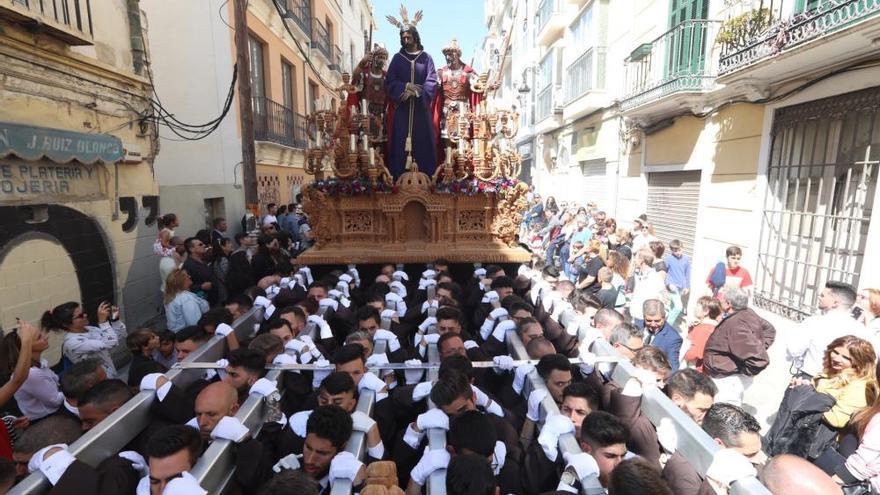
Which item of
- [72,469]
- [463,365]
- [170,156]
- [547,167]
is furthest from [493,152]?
[547,167]

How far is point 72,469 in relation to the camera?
1.81m

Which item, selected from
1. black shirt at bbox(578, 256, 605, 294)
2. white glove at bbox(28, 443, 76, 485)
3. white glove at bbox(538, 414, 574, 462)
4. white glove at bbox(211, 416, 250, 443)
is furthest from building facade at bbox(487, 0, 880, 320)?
white glove at bbox(28, 443, 76, 485)

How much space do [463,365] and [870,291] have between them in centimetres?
354

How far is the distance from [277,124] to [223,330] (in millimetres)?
11235

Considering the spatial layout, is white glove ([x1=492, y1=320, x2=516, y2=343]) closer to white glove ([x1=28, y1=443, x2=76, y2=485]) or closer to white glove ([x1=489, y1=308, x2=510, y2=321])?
white glove ([x1=489, y1=308, x2=510, y2=321])

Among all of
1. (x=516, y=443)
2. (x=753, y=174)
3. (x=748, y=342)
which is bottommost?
(x=516, y=443)

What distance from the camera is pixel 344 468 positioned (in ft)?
6.17

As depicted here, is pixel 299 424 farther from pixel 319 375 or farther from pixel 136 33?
pixel 136 33

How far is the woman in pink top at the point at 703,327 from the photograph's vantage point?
4.12 metres

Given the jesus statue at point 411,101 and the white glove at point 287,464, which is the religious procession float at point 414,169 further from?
the white glove at point 287,464

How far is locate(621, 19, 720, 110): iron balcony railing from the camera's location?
303 inches

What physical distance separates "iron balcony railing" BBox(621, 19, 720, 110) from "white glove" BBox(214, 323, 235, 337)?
7927 mm

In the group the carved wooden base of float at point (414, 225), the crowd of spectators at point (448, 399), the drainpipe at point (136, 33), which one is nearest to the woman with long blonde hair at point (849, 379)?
the crowd of spectators at point (448, 399)

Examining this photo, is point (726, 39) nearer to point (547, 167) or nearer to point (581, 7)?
point (581, 7)
